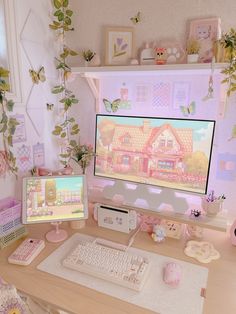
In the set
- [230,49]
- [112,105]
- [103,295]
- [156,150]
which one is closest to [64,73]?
[112,105]

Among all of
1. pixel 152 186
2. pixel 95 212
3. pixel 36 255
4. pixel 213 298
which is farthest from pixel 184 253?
pixel 36 255

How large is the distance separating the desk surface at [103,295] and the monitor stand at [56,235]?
3 cm

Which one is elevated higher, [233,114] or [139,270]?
[233,114]

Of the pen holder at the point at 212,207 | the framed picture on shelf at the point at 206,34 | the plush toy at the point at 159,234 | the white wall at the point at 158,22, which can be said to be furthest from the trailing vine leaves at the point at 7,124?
the pen holder at the point at 212,207

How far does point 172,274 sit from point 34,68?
1.31m

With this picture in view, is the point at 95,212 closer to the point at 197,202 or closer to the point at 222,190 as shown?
the point at 197,202

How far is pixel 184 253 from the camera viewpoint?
115cm

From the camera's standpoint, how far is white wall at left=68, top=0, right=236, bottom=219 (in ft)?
3.81

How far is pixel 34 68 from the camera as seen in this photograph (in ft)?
4.59

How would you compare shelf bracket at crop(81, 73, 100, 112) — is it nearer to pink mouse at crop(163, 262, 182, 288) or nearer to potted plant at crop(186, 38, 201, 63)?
potted plant at crop(186, 38, 201, 63)

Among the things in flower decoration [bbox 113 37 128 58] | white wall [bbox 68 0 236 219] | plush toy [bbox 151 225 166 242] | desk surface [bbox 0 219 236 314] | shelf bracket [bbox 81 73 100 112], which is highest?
white wall [bbox 68 0 236 219]

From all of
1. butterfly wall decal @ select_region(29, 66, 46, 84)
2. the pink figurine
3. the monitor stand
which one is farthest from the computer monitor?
the pink figurine

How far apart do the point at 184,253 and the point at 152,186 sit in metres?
0.38

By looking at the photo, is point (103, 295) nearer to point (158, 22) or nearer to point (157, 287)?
point (157, 287)
